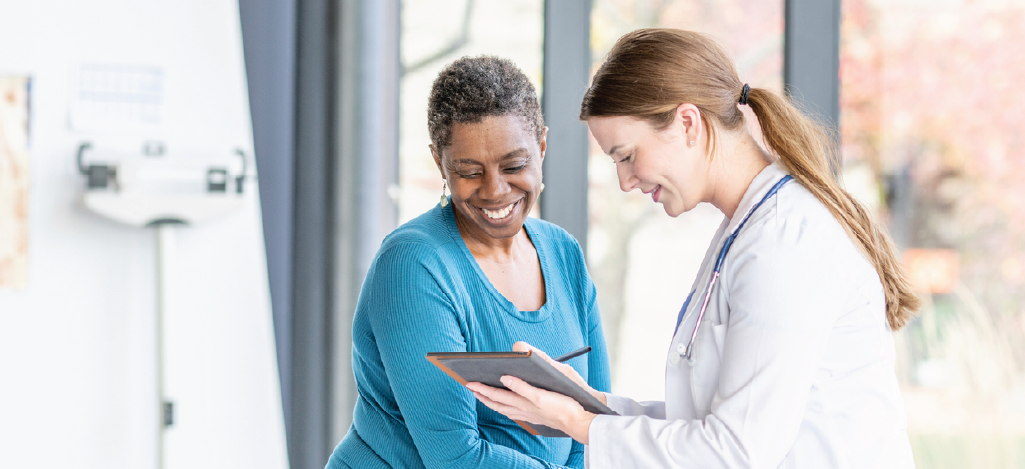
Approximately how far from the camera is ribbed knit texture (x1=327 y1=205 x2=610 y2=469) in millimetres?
1213

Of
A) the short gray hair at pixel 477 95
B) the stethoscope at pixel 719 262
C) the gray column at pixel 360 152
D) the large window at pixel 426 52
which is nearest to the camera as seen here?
the stethoscope at pixel 719 262

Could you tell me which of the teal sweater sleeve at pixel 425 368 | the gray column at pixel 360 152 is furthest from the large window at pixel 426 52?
the teal sweater sleeve at pixel 425 368

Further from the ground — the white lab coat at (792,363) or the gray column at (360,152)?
the gray column at (360,152)

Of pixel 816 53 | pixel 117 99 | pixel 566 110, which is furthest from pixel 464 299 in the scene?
pixel 117 99

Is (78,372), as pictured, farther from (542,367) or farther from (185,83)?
(542,367)

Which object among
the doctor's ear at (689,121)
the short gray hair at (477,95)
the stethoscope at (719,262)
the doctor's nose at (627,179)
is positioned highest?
the short gray hair at (477,95)

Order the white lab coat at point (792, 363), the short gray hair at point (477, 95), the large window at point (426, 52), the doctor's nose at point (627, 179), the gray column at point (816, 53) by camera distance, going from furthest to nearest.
→ the large window at point (426, 52) < the gray column at point (816, 53) < the short gray hair at point (477, 95) < the doctor's nose at point (627, 179) < the white lab coat at point (792, 363)

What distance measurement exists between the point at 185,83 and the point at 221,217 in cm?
43

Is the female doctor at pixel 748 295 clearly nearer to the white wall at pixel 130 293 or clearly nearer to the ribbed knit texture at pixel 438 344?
the ribbed knit texture at pixel 438 344

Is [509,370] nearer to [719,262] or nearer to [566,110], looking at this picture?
[719,262]

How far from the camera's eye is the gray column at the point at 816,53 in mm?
1782

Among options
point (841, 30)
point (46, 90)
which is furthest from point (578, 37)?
point (46, 90)

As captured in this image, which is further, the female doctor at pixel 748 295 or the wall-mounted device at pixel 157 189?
the wall-mounted device at pixel 157 189

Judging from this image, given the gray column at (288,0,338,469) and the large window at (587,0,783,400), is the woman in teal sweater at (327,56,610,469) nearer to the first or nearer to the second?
the large window at (587,0,783,400)
